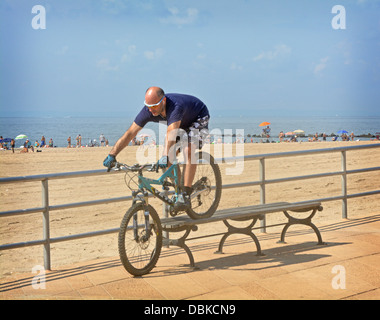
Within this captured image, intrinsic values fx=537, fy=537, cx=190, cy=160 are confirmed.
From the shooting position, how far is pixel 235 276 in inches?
201

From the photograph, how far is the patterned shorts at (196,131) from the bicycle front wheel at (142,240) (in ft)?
2.67

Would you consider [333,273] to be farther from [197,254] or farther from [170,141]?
[170,141]

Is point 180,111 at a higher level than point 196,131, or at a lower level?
higher

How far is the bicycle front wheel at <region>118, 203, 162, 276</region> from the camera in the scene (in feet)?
16.5

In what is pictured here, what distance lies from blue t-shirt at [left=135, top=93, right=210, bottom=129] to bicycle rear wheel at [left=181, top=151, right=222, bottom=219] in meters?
0.42

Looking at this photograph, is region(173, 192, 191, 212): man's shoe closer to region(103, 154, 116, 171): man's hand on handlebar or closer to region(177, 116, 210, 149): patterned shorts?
region(177, 116, 210, 149): patterned shorts

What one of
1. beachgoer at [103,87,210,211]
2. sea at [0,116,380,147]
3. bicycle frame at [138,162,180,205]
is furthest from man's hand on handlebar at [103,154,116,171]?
sea at [0,116,380,147]

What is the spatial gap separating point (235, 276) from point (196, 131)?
1.48 meters

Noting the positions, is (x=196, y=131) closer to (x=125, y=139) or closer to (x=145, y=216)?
(x=125, y=139)

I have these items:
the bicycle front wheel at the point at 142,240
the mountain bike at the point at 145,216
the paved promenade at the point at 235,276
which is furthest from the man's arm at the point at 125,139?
the paved promenade at the point at 235,276

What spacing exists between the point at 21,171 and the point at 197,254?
1798 cm

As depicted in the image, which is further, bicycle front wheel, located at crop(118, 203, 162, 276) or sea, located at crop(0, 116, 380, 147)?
sea, located at crop(0, 116, 380, 147)

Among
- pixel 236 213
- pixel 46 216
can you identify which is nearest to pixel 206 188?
pixel 236 213

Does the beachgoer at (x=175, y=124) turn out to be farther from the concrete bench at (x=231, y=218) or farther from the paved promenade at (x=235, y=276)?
the paved promenade at (x=235, y=276)
